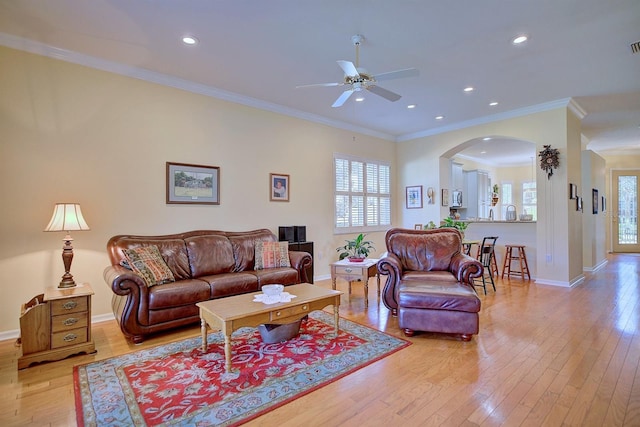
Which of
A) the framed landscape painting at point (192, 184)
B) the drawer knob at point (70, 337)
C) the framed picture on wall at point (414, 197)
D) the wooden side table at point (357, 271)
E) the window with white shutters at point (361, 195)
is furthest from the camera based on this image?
the framed picture on wall at point (414, 197)

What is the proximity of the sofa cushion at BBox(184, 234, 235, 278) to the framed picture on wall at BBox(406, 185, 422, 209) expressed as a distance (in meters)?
4.43

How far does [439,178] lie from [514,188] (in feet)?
21.2

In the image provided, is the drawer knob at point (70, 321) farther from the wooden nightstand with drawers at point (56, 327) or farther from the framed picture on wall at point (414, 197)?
the framed picture on wall at point (414, 197)

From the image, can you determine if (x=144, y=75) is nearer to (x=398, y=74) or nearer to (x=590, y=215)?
(x=398, y=74)

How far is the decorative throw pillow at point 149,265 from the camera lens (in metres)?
3.27

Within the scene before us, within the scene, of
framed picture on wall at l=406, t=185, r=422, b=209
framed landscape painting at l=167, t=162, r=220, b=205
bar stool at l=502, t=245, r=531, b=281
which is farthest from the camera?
framed picture on wall at l=406, t=185, r=422, b=209

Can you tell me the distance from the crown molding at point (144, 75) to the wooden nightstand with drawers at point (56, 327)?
251cm

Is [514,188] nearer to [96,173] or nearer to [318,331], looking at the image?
[318,331]

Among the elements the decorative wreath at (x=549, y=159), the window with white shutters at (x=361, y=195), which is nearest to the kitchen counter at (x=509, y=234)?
the decorative wreath at (x=549, y=159)

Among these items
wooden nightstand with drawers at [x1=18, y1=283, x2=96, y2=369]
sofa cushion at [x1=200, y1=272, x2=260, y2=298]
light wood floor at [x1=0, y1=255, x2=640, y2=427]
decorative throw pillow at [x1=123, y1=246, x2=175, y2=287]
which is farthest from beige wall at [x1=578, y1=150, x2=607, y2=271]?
wooden nightstand with drawers at [x1=18, y1=283, x2=96, y2=369]

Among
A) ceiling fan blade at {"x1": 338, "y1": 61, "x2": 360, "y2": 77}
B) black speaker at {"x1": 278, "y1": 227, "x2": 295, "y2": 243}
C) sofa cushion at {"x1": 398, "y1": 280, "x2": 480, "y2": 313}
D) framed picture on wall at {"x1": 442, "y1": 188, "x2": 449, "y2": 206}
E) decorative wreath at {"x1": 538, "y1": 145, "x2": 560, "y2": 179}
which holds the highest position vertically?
ceiling fan blade at {"x1": 338, "y1": 61, "x2": 360, "y2": 77}

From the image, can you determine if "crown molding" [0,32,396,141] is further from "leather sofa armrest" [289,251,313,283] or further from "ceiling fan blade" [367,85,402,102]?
"leather sofa armrest" [289,251,313,283]

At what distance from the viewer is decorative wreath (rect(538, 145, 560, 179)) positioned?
514cm

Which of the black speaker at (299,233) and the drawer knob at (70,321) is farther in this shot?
the black speaker at (299,233)
